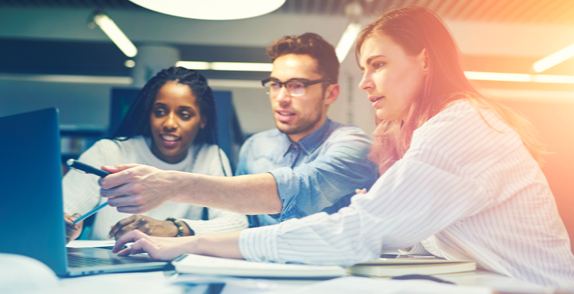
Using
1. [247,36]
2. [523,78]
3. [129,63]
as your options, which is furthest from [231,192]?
[523,78]

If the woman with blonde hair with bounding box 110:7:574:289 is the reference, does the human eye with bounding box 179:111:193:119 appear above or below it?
above

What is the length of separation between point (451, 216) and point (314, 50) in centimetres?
127

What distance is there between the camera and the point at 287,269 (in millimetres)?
607

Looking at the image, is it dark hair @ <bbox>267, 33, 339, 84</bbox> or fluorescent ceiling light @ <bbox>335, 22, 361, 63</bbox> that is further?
fluorescent ceiling light @ <bbox>335, 22, 361, 63</bbox>

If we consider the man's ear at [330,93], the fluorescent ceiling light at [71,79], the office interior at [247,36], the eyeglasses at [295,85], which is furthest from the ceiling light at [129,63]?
the man's ear at [330,93]

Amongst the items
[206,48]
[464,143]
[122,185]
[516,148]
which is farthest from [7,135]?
[206,48]

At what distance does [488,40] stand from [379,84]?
3.98 meters

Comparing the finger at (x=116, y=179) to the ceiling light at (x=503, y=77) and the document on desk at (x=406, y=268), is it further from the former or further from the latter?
the ceiling light at (x=503, y=77)

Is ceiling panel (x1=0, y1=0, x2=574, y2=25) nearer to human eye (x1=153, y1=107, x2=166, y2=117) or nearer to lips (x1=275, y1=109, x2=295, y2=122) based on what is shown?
lips (x1=275, y1=109, x2=295, y2=122)

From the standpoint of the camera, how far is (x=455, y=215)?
72 centimetres

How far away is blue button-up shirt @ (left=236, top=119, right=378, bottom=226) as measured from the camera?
123 centimetres

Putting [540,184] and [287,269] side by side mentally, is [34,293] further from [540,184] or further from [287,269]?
[540,184]

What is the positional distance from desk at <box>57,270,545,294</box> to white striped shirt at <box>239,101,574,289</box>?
0.34 feet

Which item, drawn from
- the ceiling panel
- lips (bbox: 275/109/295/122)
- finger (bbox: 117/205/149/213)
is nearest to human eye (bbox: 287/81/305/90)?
lips (bbox: 275/109/295/122)
